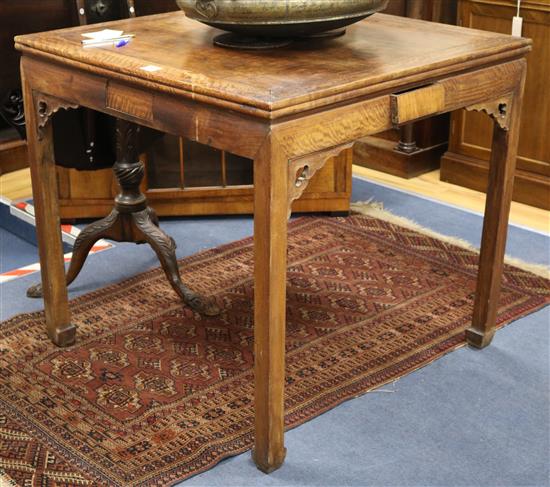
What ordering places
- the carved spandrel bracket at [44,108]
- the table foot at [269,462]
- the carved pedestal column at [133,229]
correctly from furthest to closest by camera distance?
1. the carved pedestal column at [133,229]
2. the carved spandrel bracket at [44,108]
3. the table foot at [269,462]

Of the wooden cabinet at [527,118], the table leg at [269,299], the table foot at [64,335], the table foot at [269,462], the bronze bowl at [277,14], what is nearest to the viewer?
the table leg at [269,299]

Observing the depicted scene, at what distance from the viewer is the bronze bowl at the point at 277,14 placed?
2094 mm

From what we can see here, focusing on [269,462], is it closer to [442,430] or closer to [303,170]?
[442,430]

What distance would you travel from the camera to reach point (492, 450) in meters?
2.33

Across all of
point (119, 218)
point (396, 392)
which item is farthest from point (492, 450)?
point (119, 218)

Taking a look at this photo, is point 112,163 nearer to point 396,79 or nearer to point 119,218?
point 119,218

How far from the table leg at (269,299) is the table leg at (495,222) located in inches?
33.6

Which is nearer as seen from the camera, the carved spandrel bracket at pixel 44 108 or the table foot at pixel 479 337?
the carved spandrel bracket at pixel 44 108

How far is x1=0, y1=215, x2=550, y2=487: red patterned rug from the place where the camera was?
2.30 m

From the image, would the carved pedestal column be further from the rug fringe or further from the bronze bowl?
the rug fringe

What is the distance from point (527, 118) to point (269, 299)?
230 centimetres

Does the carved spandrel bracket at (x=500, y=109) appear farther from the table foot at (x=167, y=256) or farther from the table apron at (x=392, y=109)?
the table foot at (x=167, y=256)

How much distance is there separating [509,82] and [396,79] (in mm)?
493

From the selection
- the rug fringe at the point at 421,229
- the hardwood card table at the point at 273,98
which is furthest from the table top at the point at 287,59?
→ the rug fringe at the point at 421,229
